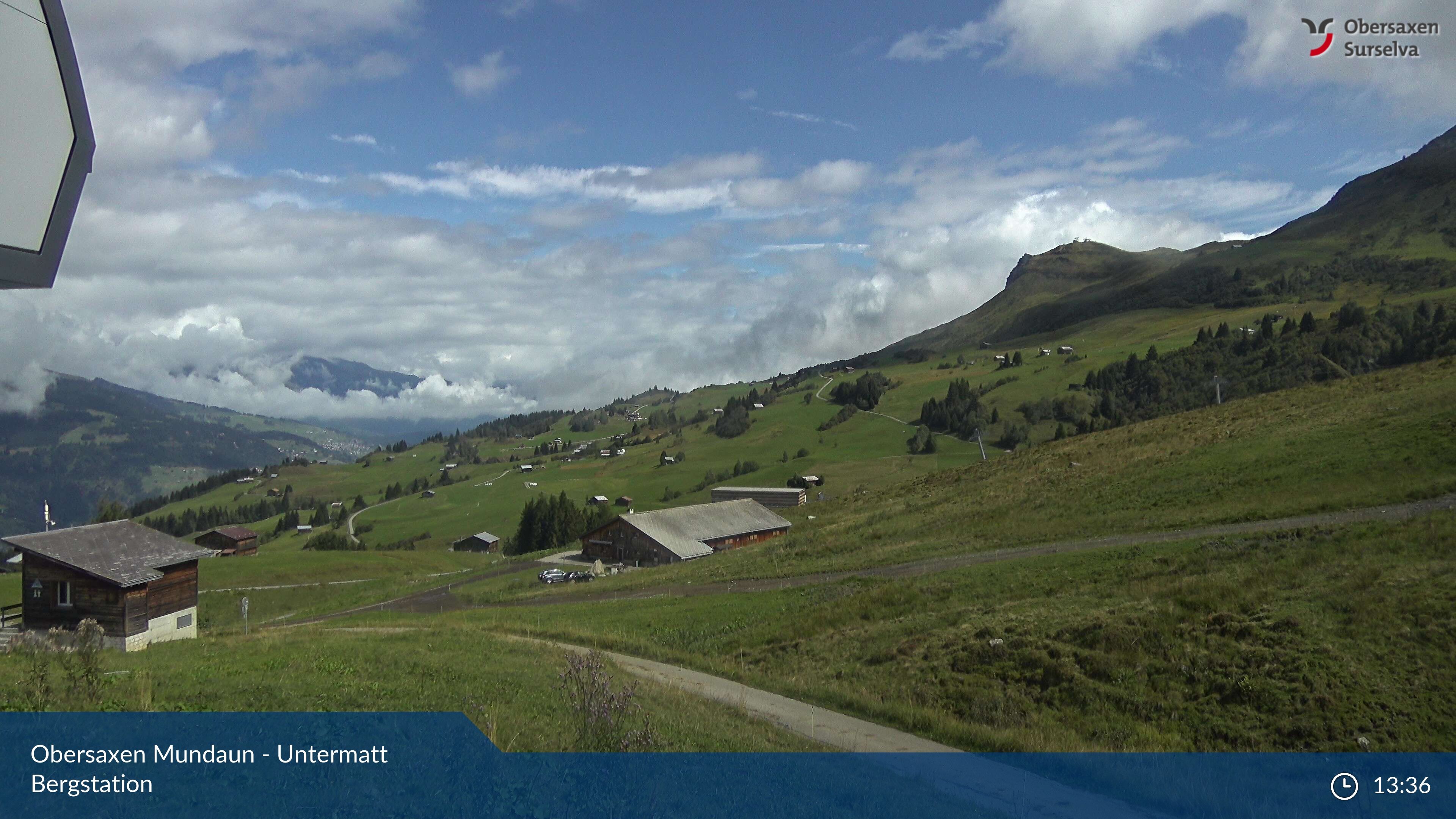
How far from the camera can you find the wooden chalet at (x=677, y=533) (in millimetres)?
79312

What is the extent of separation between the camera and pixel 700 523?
285 feet

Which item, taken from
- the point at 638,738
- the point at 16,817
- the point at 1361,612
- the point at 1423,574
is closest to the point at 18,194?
the point at 16,817

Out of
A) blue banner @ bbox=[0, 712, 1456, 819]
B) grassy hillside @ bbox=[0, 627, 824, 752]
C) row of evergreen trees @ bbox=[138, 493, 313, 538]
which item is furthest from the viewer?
row of evergreen trees @ bbox=[138, 493, 313, 538]

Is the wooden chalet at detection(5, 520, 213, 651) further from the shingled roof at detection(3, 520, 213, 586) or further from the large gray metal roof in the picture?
the large gray metal roof

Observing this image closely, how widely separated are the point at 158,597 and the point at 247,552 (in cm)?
9491

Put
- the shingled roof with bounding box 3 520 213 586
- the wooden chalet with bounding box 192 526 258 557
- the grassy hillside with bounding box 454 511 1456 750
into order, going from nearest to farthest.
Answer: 1. the grassy hillside with bounding box 454 511 1456 750
2. the shingled roof with bounding box 3 520 213 586
3. the wooden chalet with bounding box 192 526 258 557

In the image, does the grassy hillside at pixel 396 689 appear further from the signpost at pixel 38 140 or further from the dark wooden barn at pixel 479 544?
the dark wooden barn at pixel 479 544

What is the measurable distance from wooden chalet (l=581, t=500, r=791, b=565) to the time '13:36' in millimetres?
65918

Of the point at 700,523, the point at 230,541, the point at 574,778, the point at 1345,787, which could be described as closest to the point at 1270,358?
the point at 700,523

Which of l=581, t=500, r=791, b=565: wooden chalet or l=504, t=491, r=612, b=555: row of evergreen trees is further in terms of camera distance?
l=504, t=491, r=612, b=555: row of evergreen trees

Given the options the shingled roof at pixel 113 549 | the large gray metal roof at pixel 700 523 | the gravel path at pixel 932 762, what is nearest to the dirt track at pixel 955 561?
the shingled roof at pixel 113 549

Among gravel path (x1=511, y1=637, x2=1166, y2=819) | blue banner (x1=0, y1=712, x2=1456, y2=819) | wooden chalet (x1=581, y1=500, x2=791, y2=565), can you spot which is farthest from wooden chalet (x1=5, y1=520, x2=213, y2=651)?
wooden chalet (x1=581, y1=500, x2=791, y2=565)

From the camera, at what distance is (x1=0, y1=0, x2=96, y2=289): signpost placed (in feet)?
13.0

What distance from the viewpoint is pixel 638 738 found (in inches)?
400
